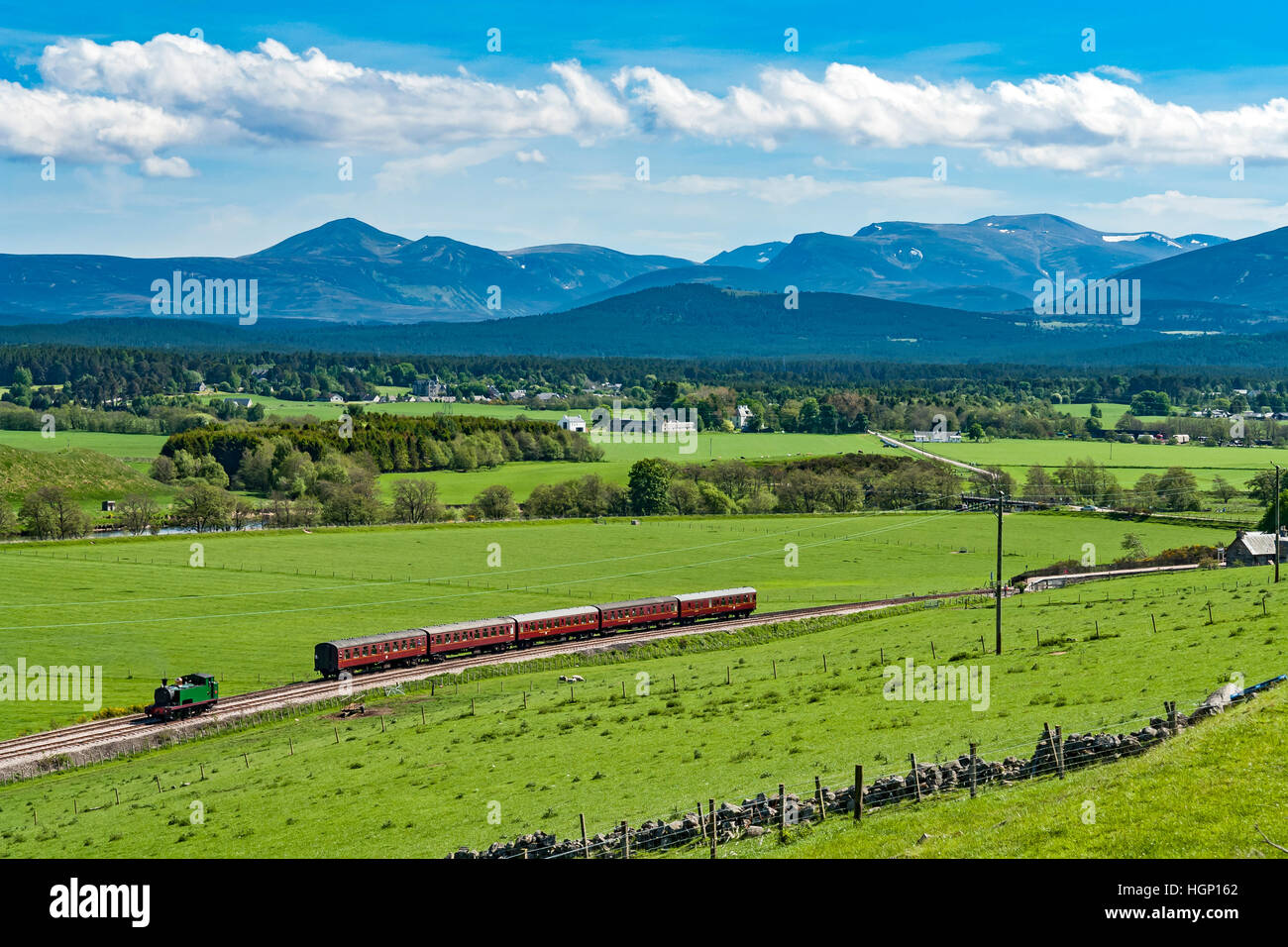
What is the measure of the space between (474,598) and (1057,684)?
51035 mm

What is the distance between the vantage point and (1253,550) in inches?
3027

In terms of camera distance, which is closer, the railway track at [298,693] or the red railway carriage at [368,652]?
the railway track at [298,693]

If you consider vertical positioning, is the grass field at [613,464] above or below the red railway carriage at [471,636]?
above

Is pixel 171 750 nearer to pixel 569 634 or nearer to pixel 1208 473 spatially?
pixel 569 634

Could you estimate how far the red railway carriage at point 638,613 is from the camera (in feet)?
226

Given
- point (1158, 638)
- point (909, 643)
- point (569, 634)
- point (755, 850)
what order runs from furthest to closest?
point (569, 634), point (909, 643), point (1158, 638), point (755, 850)

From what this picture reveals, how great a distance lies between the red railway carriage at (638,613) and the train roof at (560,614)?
81 cm

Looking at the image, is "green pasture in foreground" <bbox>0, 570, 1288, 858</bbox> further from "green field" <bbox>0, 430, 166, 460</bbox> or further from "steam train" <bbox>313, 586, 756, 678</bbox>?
"green field" <bbox>0, 430, 166, 460</bbox>
